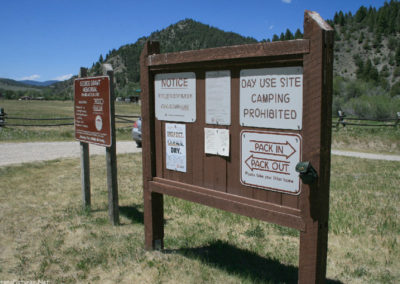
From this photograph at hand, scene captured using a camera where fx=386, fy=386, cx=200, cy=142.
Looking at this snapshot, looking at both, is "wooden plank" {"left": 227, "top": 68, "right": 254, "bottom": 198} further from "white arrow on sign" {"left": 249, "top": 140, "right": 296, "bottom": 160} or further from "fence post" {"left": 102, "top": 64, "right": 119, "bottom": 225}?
"fence post" {"left": 102, "top": 64, "right": 119, "bottom": 225}

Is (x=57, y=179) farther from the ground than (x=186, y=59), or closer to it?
closer to it

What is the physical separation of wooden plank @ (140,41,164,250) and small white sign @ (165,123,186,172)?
0.20 metres

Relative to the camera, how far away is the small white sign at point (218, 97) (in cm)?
317

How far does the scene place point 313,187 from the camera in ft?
8.65

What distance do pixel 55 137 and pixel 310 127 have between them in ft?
49.2

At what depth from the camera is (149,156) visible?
12.9 ft

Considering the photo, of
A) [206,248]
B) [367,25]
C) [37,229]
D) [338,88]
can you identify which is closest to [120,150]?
[37,229]

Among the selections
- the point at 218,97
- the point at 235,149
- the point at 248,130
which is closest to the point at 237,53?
the point at 218,97

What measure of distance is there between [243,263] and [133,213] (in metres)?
2.20

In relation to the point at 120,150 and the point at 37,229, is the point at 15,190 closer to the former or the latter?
the point at 37,229

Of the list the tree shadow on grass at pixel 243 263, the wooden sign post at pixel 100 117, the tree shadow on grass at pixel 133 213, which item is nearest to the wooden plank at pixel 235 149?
the tree shadow on grass at pixel 243 263

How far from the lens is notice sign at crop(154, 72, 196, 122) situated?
11.5ft

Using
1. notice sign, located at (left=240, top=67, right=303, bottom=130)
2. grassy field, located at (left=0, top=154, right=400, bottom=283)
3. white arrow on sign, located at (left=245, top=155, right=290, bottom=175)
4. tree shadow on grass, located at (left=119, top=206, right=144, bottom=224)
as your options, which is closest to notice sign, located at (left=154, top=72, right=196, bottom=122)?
notice sign, located at (left=240, top=67, right=303, bottom=130)

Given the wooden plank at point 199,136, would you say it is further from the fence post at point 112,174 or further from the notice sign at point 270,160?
the fence post at point 112,174
